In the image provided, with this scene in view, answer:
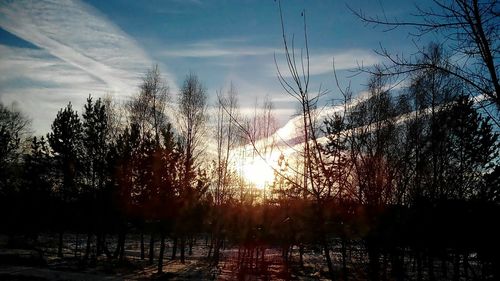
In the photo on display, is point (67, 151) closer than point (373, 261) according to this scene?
No

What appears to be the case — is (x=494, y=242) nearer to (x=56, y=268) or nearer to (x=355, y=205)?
(x=355, y=205)

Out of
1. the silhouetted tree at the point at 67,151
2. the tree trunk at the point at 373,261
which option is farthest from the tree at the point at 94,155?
the tree trunk at the point at 373,261

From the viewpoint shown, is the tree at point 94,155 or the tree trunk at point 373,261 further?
the tree at point 94,155

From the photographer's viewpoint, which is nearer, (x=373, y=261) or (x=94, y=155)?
(x=373, y=261)

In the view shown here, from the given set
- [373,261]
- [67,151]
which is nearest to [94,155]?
[67,151]

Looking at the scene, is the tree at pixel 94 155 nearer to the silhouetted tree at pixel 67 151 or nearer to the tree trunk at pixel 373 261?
the silhouetted tree at pixel 67 151

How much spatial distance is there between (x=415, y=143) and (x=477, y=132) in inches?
678

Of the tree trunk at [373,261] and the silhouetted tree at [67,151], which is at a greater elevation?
the silhouetted tree at [67,151]

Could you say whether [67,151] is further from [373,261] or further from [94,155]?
[373,261]

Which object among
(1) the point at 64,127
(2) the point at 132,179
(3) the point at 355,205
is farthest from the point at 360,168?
(1) the point at 64,127

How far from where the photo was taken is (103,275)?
754 inches

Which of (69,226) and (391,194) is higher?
(391,194)

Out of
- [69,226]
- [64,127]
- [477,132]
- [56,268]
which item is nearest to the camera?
[477,132]

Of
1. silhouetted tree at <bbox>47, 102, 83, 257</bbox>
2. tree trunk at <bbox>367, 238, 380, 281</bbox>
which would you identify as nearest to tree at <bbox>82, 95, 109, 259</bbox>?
silhouetted tree at <bbox>47, 102, 83, 257</bbox>
